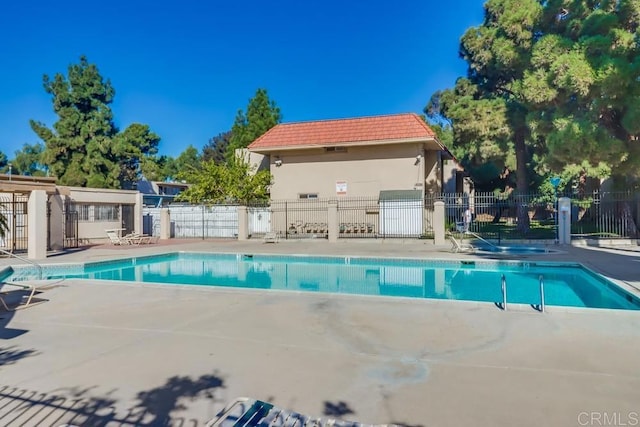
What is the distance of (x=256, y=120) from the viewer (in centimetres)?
3509

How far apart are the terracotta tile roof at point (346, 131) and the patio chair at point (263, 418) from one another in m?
20.1

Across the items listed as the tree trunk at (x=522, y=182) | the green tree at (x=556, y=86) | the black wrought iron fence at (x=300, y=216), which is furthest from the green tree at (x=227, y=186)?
the tree trunk at (x=522, y=182)

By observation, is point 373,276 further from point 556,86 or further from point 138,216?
point 138,216

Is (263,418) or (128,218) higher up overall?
(128,218)

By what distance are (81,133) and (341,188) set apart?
26063 millimetres

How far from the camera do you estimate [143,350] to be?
15.9 ft

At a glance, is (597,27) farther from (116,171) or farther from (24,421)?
(116,171)

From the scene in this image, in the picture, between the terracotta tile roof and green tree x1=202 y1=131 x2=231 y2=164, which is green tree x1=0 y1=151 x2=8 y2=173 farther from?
the terracotta tile roof

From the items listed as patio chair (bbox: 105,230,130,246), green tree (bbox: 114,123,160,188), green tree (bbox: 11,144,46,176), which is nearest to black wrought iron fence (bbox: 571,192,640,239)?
patio chair (bbox: 105,230,130,246)

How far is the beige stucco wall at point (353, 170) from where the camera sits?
22.6m

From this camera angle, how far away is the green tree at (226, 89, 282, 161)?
34.7 meters

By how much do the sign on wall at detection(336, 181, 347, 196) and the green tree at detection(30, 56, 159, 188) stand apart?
75.7 ft

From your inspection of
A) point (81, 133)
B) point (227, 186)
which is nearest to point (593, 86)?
point (227, 186)

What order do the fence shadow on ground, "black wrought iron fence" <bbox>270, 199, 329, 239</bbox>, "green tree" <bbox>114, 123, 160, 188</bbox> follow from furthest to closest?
"green tree" <bbox>114, 123, 160, 188</bbox>, "black wrought iron fence" <bbox>270, 199, 329, 239</bbox>, the fence shadow on ground
